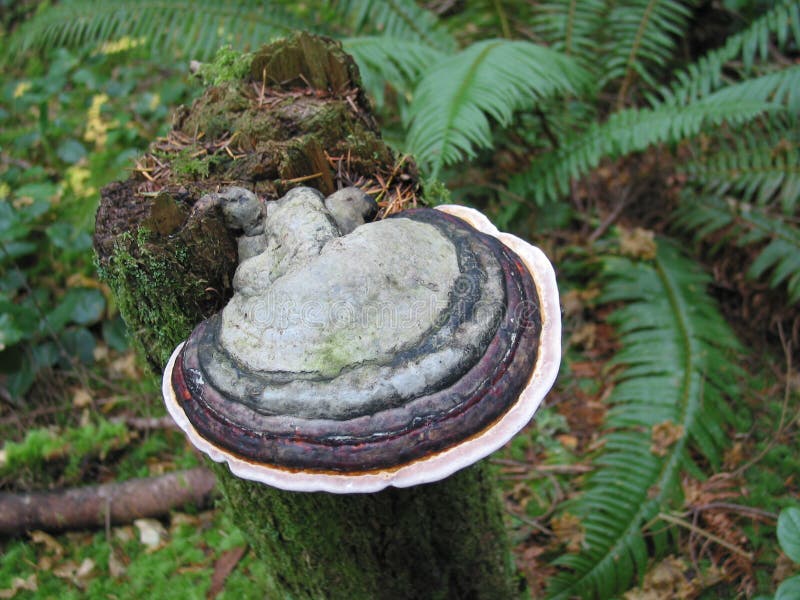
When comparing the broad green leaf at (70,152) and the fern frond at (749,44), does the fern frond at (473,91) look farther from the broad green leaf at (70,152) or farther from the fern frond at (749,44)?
A: the broad green leaf at (70,152)

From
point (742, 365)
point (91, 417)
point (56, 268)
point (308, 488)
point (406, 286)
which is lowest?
point (91, 417)

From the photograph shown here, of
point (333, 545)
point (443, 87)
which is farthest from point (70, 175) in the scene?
point (333, 545)

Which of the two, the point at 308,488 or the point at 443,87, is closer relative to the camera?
the point at 308,488

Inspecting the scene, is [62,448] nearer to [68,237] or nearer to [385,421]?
[68,237]

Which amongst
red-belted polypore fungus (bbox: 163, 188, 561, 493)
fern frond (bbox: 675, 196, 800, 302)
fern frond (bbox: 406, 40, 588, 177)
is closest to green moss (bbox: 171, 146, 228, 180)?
red-belted polypore fungus (bbox: 163, 188, 561, 493)

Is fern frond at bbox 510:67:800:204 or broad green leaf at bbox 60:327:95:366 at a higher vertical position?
fern frond at bbox 510:67:800:204

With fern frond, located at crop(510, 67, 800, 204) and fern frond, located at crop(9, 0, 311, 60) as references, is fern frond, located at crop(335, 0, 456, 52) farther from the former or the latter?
fern frond, located at crop(510, 67, 800, 204)

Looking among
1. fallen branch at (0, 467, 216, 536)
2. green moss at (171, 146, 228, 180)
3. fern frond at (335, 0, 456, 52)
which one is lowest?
fallen branch at (0, 467, 216, 536)

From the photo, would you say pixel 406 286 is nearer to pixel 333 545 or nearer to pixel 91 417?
pixel 333 545
